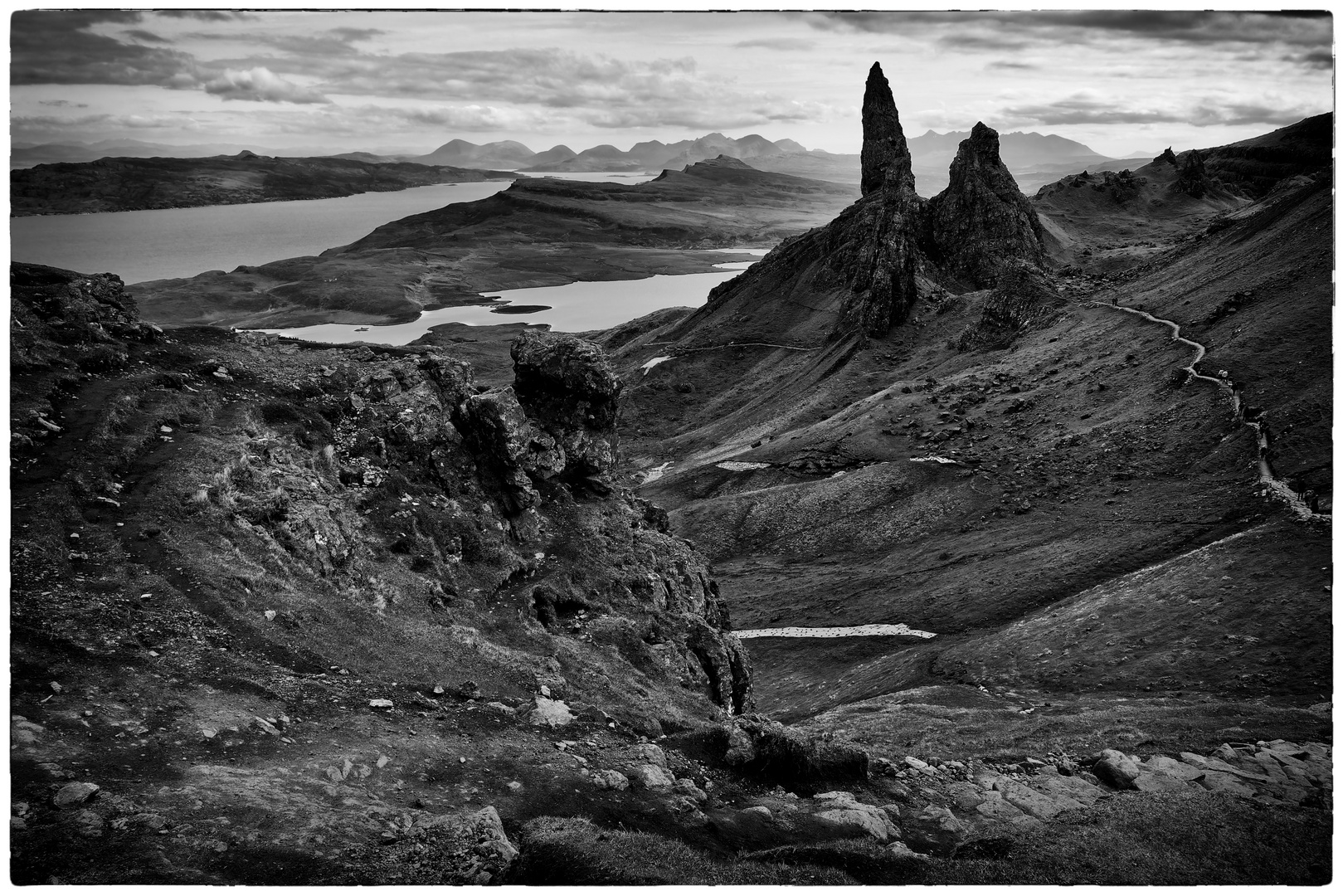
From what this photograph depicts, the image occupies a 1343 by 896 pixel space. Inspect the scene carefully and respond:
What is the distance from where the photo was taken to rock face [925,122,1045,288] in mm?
125375

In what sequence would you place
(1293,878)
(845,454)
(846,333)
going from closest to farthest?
(1293,878)
(845,454)
(846,333)

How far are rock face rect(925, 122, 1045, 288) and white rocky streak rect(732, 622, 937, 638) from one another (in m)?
84.9

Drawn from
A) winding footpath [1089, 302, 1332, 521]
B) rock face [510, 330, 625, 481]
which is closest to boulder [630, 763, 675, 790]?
rock face [510, 330, 625, 481]

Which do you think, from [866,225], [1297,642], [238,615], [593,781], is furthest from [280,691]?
[866,225]

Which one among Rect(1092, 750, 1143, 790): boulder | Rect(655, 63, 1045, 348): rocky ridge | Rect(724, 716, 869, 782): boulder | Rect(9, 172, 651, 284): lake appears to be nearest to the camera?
Rect(724, 716, 869, 782): boulder

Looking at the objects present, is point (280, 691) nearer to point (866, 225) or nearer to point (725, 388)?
point (725, 388)

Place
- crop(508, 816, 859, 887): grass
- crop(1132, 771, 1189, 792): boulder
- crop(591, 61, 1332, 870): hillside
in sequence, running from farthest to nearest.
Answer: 1. crop(591, 61, 1332, 870): hillside
2. crop(1132, 771, 1189, 792): boulder
3. crop(508, 816, 859, 887): grass

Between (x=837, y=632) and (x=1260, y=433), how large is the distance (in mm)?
26070

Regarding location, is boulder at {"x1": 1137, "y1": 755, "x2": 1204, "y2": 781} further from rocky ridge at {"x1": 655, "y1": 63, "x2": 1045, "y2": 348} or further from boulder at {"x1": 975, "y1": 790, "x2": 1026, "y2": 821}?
rocky ridge at {"x1": 655, "y1": 63, "x2": 1045, "y2": 348}

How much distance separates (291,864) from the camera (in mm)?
13734

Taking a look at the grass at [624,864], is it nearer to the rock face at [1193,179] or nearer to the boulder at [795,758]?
the boulder at [795,758]

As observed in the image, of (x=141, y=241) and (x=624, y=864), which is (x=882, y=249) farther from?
(x=624, y=864)

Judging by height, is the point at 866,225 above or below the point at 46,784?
→ above

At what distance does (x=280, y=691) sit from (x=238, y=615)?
2.64 metres
